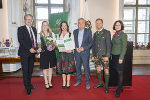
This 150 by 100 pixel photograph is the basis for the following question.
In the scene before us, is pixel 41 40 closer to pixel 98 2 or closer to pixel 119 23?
pixel 119 23

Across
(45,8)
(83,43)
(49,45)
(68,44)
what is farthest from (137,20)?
(49,45)

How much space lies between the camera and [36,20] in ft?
18.9

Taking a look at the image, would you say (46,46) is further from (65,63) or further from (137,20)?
(137,20)

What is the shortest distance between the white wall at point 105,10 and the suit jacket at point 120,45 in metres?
2.95

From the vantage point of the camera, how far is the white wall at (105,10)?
539 cm

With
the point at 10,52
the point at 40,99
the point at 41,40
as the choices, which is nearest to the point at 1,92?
the point at 40,99

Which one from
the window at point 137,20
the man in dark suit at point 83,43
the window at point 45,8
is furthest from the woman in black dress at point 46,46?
the window at point 137,20

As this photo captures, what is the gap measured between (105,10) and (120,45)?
3323mm

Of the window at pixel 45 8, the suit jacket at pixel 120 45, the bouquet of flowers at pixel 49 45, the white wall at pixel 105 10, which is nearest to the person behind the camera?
the suit jacket at pixel 120 45

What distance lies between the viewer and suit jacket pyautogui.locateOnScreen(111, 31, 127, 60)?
2404 millimetres

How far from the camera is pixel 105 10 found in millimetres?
5418

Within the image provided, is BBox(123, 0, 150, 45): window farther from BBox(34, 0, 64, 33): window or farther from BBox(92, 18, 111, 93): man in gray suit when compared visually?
BBox(92, 18, 111, 93): man in gray suit

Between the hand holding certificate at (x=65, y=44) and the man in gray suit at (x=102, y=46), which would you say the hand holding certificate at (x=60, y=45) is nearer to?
the hand holding certificate at (x=65, y=44)

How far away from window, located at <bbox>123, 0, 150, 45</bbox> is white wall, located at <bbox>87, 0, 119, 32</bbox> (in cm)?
67
